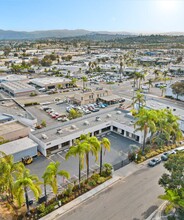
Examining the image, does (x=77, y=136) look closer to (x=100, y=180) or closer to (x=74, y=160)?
(x=74, y=160)

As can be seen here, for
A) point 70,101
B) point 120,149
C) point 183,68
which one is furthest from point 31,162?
point 183,68

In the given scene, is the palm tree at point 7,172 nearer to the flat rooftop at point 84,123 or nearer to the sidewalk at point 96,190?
the sidewalk at point 96,190

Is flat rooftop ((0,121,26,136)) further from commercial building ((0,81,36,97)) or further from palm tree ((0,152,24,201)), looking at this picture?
commercial building ((0,81,36,97))

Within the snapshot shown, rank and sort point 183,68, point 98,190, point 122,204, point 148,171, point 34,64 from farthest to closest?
1. point 34,64
2. point 183,68
3. point 148,171
4. point 98,190
5. point 122,204

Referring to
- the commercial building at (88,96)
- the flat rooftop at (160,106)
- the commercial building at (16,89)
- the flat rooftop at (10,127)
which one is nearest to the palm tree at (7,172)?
the flat rooftop at (10,127)

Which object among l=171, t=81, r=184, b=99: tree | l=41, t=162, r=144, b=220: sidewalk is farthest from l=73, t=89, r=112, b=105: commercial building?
l=41, t=162, r=144, b=220: sidewalk

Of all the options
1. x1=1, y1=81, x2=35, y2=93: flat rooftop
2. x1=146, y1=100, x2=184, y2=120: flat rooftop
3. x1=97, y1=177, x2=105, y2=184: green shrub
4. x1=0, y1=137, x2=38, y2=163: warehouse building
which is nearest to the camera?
x1=97, y1=177, x2=105, y2=184: green shrub

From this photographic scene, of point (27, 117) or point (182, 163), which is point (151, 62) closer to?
point (27, 117)
